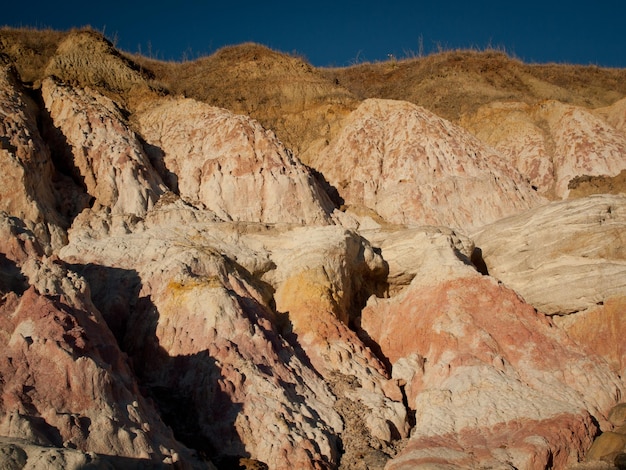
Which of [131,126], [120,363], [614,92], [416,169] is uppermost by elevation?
[614,92]

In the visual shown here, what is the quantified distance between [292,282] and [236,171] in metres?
6.69

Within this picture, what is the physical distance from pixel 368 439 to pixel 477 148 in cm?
1848

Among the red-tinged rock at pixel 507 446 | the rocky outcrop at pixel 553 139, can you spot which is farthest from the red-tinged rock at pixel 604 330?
the rocky outcrop at pixel 553 139

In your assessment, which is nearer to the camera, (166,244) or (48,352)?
(48,352)

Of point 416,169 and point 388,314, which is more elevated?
point 416,169

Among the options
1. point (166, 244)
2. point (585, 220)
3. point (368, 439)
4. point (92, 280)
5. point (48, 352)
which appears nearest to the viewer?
point (48, 352)

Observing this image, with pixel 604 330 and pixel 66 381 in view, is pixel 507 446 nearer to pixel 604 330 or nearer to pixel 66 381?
pixel 604 330

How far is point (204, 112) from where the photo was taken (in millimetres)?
27172

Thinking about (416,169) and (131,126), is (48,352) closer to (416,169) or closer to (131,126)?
(131,126)

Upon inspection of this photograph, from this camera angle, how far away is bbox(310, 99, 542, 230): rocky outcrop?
87.2ft

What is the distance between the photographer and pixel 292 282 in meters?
18.7

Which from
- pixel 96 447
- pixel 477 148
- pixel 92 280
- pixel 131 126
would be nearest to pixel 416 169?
pixel 477 148

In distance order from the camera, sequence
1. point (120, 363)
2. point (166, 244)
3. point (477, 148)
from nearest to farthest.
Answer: point (120, 363) < point (166, 244) < point (477, 148)

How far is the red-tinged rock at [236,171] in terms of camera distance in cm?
2345
